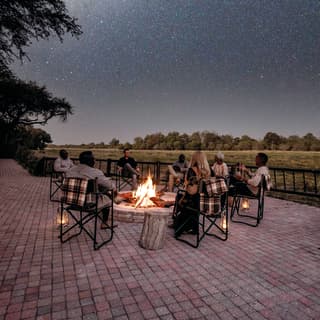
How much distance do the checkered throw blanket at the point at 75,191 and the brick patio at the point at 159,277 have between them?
2.25 ft

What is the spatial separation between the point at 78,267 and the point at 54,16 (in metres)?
8.18

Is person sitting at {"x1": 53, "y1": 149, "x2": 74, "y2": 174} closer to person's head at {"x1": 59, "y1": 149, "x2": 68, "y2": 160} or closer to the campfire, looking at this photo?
person's head at {"x1": 59, "y1": 149, "x2": 68, "y2": 160}

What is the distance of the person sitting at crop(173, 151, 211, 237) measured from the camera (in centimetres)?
402

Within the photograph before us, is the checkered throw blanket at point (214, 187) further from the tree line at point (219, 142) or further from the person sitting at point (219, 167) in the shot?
the tree line at point (219, 142)

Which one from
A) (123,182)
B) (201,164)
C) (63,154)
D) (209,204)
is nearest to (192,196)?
(209,204)

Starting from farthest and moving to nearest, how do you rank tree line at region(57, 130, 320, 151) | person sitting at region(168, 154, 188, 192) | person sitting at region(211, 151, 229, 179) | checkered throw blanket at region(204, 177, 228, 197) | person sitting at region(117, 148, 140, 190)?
1. tree line at region(57, 130, 320, 151)
2. person sitting at region(117, 148, 140, 190)
3. person sitting at region(168, 154, 188, 192)
4. person sitting at region(211, 151, 229, 179)
5. checkered throw blanket at region(204, 177, 228, 197)

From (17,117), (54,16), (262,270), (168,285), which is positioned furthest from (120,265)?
(17,117)

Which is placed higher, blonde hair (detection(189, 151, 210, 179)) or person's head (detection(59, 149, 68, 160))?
person's head (detection(59, 149, 68, 160))

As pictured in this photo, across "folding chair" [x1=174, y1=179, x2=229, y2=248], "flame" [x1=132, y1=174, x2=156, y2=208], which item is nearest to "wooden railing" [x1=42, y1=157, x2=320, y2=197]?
"flame" [x1=132, y1=174, x2=156, y2=208]

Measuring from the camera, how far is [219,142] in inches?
1935

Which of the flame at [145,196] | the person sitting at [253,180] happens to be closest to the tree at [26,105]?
the flame at [145,196]

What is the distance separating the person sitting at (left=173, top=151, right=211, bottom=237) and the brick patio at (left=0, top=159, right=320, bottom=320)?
0.32 metres

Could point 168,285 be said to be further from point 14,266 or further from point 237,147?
point 237,147

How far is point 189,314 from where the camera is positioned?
6.89 feet
